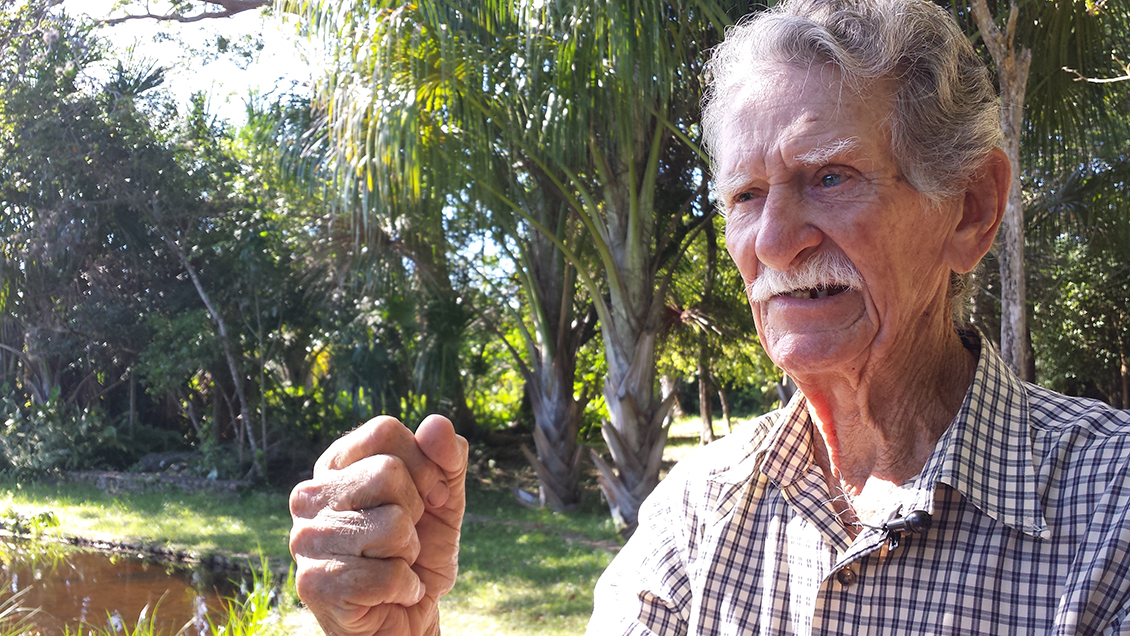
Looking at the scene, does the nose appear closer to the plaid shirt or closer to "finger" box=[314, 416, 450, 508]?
the plaid shirt

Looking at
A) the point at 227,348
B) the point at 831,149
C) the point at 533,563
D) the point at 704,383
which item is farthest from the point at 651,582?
the point at 704,383

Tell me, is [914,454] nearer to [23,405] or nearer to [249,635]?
[249,635]

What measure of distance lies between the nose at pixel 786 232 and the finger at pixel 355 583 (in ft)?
2.15

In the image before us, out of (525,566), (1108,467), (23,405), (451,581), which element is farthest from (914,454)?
(23,405)

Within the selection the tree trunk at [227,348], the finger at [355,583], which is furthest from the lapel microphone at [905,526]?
the tree trunk at [227,348]

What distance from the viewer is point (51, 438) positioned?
425 inches

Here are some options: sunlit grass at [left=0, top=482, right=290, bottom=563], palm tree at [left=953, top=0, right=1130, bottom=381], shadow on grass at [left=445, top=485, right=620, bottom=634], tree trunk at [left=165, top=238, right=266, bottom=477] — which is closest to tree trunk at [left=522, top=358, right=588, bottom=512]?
shadow on grass at [left=445, top=485, right=620, bottom=634]

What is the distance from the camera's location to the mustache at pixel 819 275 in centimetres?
118

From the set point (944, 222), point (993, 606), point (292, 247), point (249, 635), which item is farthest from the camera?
point (292, 247)

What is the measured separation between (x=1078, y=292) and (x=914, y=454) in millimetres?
9320

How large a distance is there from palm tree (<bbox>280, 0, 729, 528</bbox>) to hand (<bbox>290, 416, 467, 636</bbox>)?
10.7ft

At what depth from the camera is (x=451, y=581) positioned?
1.00 m

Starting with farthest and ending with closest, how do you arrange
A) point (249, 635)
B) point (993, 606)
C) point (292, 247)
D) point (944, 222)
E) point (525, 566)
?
point (292, 247), point (525, 566), point (249, 635), point (944, 222), point (993, 606)

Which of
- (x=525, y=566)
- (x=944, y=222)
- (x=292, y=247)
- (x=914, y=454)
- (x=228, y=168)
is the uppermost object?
(x=228, y=168)
